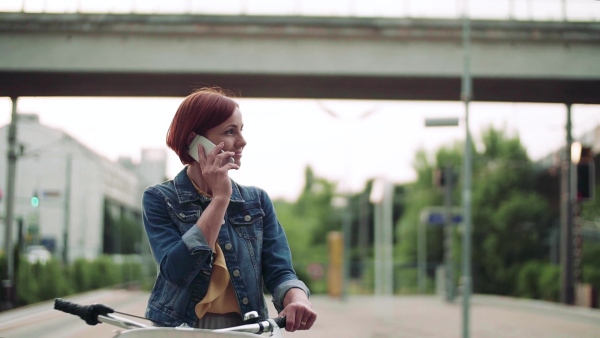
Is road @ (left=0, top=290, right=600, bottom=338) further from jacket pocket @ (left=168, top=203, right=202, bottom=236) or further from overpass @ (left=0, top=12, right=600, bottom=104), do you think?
jacket pocket @ (left=168, top=203, right=202, bottom=236)

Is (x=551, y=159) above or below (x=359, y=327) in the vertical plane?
above

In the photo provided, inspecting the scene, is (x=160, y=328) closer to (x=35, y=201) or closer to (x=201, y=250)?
(x=201, y=250)

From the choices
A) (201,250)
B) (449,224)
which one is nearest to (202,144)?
(201,250)

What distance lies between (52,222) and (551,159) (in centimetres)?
2416

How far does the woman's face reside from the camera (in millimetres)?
2514

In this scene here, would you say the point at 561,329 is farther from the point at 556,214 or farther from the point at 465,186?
the point at 556,214

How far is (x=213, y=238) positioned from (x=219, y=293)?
0.55ft

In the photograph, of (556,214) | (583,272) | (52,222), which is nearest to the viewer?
(583,272)

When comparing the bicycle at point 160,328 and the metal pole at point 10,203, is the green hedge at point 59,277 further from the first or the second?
the bicycle at point 160,328

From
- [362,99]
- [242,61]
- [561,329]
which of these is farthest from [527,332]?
[242,61]

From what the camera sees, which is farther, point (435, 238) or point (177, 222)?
point (435, 238)

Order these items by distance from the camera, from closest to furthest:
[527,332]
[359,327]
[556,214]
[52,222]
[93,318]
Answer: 1. [93,318]
2. [527,332]
3. [359,327]
4. [52,222]
5. [556,214]

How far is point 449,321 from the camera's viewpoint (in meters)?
22.6

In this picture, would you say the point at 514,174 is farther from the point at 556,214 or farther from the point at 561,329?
the point at 561,329
